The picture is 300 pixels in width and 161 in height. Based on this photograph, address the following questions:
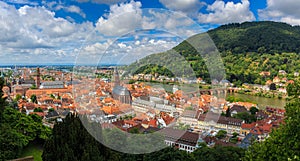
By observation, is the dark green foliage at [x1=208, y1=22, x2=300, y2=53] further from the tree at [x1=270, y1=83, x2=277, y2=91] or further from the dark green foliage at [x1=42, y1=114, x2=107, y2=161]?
the dark green foliage at [x1=42, y1=114, x2=107, y2=161]

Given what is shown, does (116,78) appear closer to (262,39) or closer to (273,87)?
(273,87)

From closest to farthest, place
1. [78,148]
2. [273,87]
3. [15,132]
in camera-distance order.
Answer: [78,148] → [15,132] → [273,87]

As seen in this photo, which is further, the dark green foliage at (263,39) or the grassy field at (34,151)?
the dark green foliage at (263,39)

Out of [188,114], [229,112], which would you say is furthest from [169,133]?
[229,112]

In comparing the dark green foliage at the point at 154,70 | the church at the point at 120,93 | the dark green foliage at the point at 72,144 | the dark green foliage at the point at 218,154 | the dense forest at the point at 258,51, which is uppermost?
the dense forest at the point at 258,51

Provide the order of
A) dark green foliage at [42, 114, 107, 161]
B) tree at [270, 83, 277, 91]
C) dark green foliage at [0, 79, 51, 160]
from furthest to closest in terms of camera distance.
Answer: tree at [270, 83, 277, 91] < dark green foliage at [0, 79, 51, 160] < dark green foliage at [42, 114, 107, 161]

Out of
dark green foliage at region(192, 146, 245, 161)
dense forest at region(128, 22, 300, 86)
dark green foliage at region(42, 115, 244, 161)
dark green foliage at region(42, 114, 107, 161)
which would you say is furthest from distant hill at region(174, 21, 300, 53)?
dark green foliage at region(42, 114, 107, 161)

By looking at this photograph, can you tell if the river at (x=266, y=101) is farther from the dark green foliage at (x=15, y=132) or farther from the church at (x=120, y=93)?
the church at (x=120, y=93)

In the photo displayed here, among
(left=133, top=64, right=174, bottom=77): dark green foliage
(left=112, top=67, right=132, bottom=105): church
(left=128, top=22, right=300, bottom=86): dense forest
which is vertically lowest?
(left=112, top=67, right=132, bottom=105): church

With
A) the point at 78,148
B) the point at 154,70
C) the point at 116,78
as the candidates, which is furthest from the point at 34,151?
the point at 154,70

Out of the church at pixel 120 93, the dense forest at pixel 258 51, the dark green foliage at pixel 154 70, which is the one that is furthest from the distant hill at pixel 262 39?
the church at pixel 120 93
